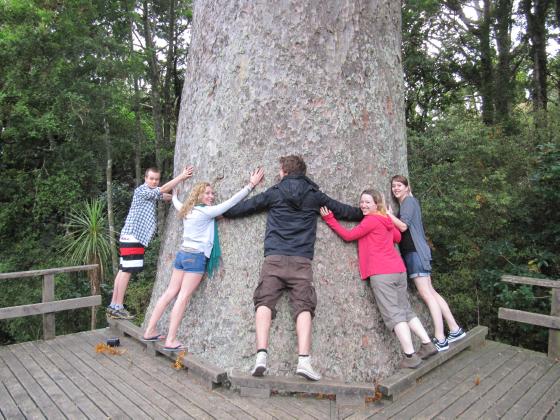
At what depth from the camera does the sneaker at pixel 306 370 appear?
9.59ft

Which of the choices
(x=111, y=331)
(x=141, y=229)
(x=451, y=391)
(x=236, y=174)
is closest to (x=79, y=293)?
(x=111, y=331)

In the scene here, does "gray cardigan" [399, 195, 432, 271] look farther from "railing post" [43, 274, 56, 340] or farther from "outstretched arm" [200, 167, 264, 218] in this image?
"railing post" [43, 274, 56, 340]

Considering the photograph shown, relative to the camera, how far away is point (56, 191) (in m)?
9.16

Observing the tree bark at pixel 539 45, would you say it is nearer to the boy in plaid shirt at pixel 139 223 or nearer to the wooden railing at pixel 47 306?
the boy in plaid shirt at pixel 139 223

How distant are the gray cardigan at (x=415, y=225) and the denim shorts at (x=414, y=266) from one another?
0.03 meters

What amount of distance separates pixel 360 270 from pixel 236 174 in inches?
49.3

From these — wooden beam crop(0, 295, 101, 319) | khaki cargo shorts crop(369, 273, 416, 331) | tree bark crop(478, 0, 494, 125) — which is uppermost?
tree bark crop(478, 0, 494, 125)

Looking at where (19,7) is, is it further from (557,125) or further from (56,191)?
(557,125)

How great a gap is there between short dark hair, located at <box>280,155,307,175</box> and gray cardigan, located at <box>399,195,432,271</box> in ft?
3.28

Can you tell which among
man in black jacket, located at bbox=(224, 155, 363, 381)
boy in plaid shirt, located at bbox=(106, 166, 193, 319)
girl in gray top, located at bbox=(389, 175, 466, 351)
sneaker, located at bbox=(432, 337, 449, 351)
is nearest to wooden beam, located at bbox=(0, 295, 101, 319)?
boy in plaid shirt, located at bbox=(106, 166, 193, 319)

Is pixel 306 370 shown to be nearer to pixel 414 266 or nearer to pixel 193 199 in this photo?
pixel 414 266

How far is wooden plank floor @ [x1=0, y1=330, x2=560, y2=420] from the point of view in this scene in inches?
110

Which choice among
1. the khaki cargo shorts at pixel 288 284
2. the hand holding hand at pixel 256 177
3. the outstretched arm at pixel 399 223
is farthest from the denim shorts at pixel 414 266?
the hand holding hand at pixel 256 177

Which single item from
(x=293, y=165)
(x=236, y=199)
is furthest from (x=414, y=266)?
(x=236, y=199)
